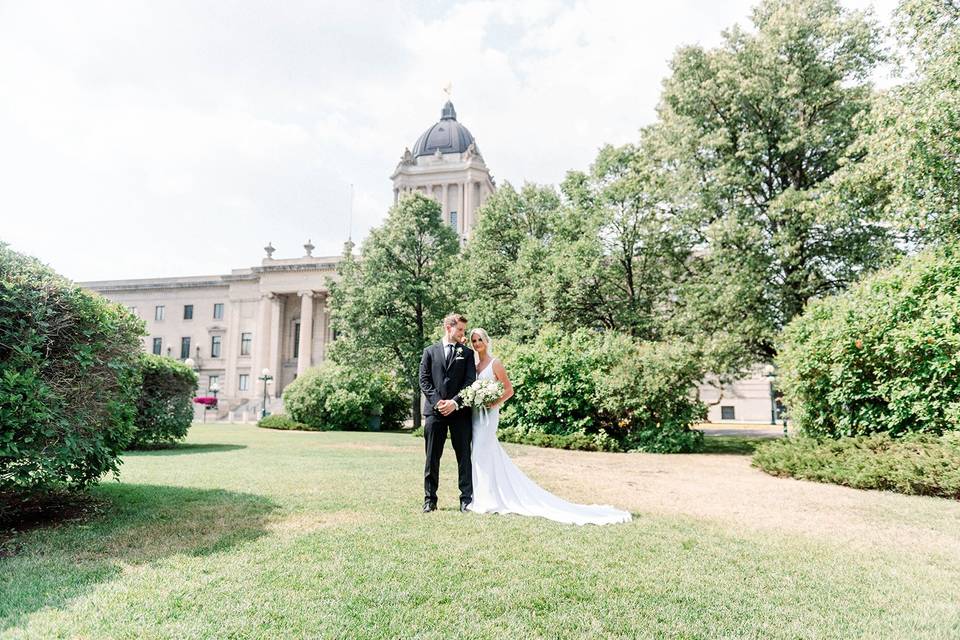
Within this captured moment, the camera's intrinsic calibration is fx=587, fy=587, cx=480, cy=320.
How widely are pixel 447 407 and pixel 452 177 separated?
74.2 metres

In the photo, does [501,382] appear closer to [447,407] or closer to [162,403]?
[447,407]

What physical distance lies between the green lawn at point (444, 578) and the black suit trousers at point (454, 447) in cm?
44

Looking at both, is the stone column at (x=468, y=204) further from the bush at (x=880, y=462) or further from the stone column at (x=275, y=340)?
the bush at (x=880, y=462)

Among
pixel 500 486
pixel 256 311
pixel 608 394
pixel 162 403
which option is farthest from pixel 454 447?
pixel 256 311

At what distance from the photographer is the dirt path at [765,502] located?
6.42m

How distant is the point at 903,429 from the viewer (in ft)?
36.8

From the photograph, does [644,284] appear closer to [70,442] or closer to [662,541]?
[662,541]

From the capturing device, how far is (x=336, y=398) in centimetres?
3291

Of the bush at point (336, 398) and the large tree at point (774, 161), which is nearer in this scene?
the large tree at point (774, 161)

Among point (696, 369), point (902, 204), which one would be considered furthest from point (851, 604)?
point (696, 369)

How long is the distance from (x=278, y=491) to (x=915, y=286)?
11.8 metres

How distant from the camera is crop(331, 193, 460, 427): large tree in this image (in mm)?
32844

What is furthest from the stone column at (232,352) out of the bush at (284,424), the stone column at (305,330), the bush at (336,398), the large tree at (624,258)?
the large tree at (624,258)

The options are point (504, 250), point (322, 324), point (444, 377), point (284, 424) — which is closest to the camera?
point (444, 377)
